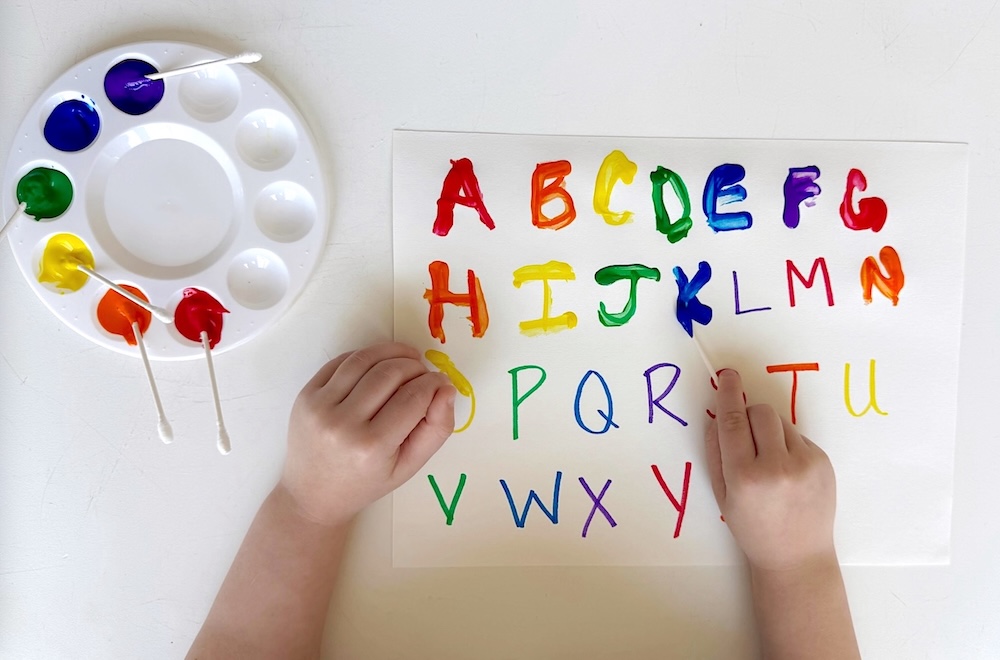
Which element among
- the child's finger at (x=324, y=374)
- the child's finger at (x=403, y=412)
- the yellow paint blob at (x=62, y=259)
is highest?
the yellow paint blob at (x=62, y=259)

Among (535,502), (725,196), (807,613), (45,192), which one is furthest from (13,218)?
(807,613)

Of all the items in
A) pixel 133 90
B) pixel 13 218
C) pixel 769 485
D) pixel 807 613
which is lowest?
pixel 807 613

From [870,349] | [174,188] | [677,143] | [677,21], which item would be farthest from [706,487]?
[174,188]

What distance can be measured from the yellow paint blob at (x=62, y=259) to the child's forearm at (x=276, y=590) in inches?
10.0

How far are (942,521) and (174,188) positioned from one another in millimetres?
751

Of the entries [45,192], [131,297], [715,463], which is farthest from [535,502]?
[45,192]

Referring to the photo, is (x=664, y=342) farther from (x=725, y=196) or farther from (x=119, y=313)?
(x=119, y=313)

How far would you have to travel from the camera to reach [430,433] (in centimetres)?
58

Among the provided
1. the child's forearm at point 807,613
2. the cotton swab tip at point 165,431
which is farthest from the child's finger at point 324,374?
the child's forearm at point 807,613

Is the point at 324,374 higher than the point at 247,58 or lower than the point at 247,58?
lower

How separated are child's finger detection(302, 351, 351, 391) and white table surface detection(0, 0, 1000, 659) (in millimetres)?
15

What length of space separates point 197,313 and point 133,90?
20 centimetres

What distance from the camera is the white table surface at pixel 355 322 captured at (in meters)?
0.61

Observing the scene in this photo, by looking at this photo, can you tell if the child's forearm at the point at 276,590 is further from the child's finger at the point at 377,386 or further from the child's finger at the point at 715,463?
the child's finger at the point at 715,463
